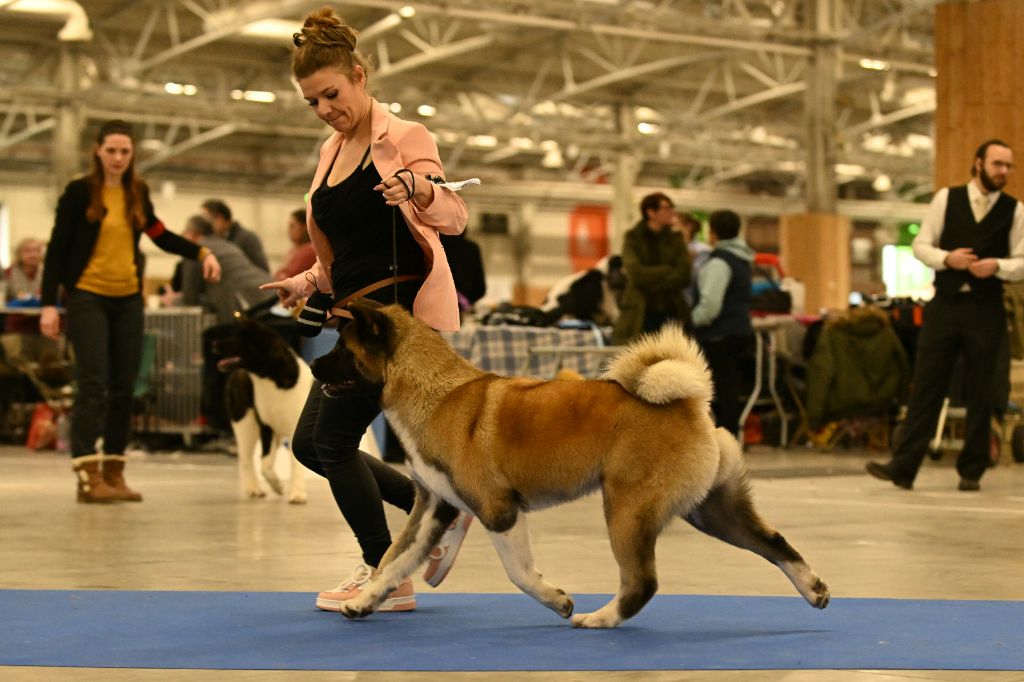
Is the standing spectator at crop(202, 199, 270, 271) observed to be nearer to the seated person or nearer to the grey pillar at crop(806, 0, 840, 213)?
the seated person

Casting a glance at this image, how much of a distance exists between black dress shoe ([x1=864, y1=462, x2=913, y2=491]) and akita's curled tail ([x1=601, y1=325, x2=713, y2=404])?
481 cm

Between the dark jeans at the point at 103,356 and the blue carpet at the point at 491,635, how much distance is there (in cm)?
271

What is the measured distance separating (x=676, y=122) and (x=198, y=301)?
19618 mm

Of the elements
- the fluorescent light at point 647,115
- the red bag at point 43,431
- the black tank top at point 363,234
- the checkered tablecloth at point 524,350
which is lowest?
the red bag at point 43,431

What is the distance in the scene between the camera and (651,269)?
1011 cm

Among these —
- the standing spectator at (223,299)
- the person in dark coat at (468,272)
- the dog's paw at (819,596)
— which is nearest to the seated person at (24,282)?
the standing spectator at (223,299)

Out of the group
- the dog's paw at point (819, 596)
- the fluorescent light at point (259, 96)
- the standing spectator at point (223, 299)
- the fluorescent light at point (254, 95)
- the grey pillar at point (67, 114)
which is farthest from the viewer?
the fluorescent light at point (259, 96)

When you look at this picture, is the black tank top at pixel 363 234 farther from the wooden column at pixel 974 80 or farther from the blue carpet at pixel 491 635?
the wooden column at pixel 974 80

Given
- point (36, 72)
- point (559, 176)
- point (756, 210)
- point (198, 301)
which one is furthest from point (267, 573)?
point (756, 210)

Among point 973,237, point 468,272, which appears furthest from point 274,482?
point 973,237

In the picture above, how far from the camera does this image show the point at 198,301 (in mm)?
11977

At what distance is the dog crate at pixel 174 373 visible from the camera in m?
11.9

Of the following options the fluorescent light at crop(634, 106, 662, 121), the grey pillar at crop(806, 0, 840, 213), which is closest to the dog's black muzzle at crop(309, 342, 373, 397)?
the grey pillar at crop(806, 0, 840, 213)

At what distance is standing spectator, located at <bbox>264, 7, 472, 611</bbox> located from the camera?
3.79m
